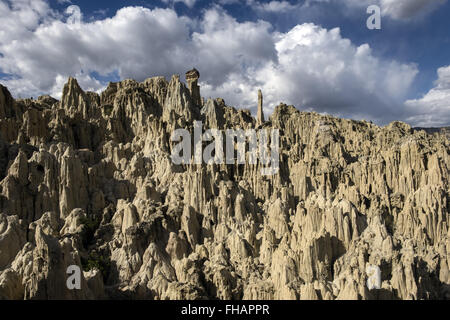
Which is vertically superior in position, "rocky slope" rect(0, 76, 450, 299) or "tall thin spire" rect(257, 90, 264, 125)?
"tall thin spire" rect(257, 90, 264, 125)

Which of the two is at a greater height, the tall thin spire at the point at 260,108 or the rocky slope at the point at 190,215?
the tall thin spire at the point at 260,108

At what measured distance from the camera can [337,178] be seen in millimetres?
53500

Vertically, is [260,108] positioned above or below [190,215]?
above

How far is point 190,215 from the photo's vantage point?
128 ft

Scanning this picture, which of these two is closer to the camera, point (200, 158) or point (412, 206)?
point (412, 206)

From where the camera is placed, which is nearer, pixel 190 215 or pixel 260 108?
pixel 190 215

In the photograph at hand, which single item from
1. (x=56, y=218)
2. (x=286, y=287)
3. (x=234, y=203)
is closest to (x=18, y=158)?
(x=56, y=218)

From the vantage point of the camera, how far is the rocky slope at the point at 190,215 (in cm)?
2788

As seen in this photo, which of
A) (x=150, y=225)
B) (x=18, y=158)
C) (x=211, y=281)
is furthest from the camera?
(x=18, y=158)

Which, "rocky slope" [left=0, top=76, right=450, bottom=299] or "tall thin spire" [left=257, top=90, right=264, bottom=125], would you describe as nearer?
"rocky slope" [left=0, top=76, right=450, bottom=299]

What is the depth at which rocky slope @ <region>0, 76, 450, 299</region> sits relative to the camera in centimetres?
2788

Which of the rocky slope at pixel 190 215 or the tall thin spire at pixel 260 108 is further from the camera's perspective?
the tall thin spire at pixel 260 108
